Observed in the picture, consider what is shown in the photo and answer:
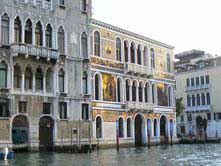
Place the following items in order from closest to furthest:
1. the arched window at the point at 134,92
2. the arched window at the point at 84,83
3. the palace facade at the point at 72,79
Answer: the palace facade at the point at 72,79 → the arched window at the point at 84,83 → the arched window at the point at 134,92

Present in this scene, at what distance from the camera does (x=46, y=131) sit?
30.6 metres

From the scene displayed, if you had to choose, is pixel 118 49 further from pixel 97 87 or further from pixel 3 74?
pixel 3 74

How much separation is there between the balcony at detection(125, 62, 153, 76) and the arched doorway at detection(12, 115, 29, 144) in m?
11.8

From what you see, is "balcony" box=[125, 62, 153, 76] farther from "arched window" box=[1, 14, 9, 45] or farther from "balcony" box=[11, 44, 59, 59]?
"arched window" box=[1, 14, 9, 45]

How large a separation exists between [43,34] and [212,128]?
3180cm

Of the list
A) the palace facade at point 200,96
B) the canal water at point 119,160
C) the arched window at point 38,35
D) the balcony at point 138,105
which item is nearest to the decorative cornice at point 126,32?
the arched window at point 38,35

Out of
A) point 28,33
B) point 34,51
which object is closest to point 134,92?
point 34,51

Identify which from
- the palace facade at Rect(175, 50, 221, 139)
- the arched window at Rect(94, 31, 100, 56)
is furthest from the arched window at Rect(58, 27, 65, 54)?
the palace facade at Rect(175, 50, 221, 139)

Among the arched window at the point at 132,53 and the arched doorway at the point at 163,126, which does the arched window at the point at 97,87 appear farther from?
the arched doorway at the point at 163,126

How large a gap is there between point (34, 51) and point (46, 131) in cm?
565

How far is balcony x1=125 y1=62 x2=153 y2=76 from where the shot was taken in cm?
3781

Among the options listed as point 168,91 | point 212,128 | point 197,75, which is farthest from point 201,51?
point 168,91

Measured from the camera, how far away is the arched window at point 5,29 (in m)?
28.2

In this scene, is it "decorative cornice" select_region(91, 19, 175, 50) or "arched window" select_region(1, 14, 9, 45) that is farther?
"decorative cornice" select_region(91, 19, 175, 50)
